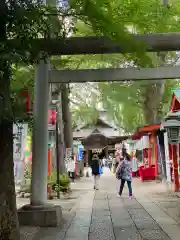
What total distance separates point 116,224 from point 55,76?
4040 millimetres

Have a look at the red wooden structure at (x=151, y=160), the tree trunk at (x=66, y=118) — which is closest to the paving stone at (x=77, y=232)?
the red wooden structure at (x=151, y=160)

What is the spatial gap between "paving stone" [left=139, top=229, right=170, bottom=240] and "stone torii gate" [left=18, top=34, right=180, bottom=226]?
85.1 inches

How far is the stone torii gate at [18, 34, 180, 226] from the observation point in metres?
8.22

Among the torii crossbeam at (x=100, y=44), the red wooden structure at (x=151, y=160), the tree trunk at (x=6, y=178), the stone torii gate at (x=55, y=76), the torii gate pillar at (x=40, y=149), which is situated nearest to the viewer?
the tree trunk at (x=6, y=178)

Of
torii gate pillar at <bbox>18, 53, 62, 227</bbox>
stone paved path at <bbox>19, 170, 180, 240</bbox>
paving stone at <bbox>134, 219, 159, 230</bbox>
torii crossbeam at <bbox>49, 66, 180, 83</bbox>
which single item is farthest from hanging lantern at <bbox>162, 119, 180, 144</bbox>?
torii gate pillar at <bbox>18, 53, 62, 227</bbox>

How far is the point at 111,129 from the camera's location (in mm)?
51875

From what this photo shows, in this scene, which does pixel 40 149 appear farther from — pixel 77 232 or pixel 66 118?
pixel 66 118

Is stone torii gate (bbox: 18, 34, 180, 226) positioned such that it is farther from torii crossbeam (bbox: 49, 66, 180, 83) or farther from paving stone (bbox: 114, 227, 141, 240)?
paving stone (bbox: 114, 227, 141, 240)

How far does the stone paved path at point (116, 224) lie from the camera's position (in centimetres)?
783

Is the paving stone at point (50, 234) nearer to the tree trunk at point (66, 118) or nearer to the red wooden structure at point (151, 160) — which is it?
the red wooden structure at point (151, 160)

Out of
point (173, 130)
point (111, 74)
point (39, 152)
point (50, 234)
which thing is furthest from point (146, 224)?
point (173, 130)

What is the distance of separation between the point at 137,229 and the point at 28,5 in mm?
5292

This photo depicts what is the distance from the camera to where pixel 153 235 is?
7816 mm

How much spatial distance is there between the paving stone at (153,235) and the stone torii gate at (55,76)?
2161 mm
